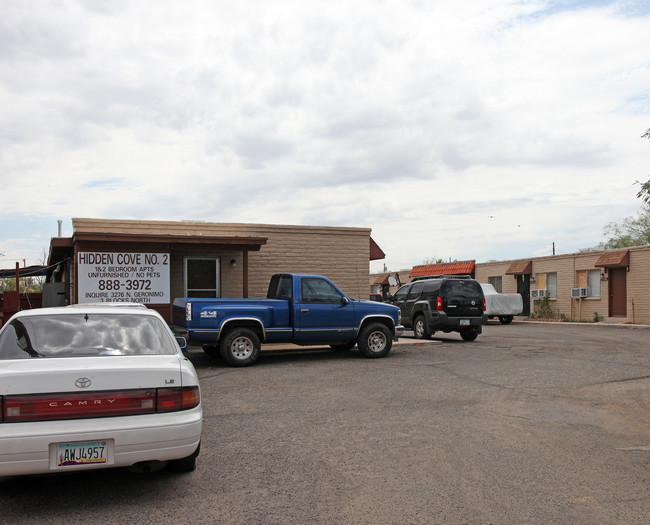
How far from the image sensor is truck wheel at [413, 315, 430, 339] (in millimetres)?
18672

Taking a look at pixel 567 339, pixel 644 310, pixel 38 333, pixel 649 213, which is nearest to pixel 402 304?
pixel 567 339

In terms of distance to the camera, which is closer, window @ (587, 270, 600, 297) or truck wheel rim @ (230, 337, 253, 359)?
truck wheel rim @ (230, 337, 253, 359)

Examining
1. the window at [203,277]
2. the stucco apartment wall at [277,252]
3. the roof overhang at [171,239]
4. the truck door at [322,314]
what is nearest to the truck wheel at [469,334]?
the stucco apartment wall at [277,252]

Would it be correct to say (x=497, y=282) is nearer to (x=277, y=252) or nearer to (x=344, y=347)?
(x=277, y=252)

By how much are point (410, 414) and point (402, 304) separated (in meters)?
12.2

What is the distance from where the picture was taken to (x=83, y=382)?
4.62m

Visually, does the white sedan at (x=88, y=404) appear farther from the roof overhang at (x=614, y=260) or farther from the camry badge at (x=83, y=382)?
the roof overhang at (x=614, y=260)

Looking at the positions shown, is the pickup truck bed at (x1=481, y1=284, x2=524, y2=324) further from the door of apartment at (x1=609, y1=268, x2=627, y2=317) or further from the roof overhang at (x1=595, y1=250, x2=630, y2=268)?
the door of apartment at (x1=609, y1=268, x2=627, y2=317)

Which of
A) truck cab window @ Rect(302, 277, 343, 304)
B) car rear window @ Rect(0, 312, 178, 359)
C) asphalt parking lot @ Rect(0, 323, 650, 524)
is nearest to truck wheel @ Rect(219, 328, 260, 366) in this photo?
asphalt parking lot @ Rect(0, 323, 650, 524)

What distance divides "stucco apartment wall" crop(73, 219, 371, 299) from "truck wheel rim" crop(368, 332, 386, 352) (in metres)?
4.62

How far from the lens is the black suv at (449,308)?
1828 centimetres

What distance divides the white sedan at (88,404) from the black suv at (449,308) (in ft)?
45.0

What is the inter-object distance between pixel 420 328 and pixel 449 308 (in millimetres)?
1177

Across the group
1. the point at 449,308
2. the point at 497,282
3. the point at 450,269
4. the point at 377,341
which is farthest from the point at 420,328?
the point at 450,269
